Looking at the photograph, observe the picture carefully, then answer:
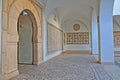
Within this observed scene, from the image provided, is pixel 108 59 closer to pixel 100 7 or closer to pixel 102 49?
pixel 102 49

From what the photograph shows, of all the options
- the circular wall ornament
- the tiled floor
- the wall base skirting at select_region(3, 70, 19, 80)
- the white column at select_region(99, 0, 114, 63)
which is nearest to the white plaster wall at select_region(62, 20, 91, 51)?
the circular wall ornament

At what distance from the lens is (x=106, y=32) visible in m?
6.51

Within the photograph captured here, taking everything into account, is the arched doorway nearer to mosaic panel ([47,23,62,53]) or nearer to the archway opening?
the archway opening

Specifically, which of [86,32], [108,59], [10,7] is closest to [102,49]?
[108,59]

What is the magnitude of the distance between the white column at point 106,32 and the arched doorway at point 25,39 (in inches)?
122

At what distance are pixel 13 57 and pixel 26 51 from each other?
2.38m

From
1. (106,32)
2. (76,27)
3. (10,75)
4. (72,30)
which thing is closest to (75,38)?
(72,30)

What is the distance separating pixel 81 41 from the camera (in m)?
17.0

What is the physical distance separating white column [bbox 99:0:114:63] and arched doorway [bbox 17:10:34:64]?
3.11 m

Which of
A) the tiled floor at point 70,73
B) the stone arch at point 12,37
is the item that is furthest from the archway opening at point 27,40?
the stone arch at point 12,37

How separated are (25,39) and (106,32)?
12.0ft

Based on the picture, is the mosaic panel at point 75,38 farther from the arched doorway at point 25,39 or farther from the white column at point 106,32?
the arched doorway at point 25,39

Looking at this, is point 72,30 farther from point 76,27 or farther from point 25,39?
point 25,39


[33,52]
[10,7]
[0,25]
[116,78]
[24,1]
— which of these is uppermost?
[24,1]
